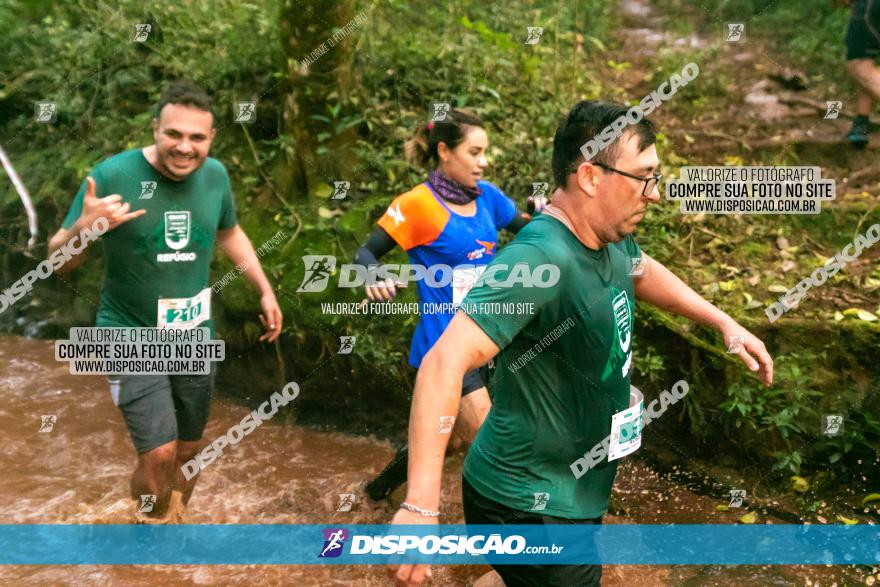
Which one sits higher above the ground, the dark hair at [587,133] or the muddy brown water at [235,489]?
the dark hair at [587,133]

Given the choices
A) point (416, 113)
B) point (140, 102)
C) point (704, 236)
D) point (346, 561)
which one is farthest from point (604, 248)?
point (140, 102)

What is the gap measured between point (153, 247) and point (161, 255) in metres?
0.05

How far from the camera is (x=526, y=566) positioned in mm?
2422

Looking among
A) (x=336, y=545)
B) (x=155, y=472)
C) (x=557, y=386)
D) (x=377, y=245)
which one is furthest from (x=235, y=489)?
(x=557, y=386)

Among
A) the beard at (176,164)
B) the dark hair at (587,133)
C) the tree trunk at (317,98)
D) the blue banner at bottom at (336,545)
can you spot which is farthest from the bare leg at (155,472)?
the tree trunk at (317,98)

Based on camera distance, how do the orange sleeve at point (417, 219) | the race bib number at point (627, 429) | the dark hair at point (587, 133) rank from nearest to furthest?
the dark hair at point (587, 133) < the race bib number at point (627, 429) < the orange sleeve at point (417, 219)

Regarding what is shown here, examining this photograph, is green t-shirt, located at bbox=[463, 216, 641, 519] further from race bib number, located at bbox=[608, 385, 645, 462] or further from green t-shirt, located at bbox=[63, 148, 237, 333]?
green t-shirt, located at bbox=[63, 148, 237, 333]

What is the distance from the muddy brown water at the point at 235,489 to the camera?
13.7 feet

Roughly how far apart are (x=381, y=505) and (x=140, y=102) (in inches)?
207

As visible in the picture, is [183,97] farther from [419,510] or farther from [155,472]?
[419,510]

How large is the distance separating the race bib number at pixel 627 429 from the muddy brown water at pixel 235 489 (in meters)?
1.71

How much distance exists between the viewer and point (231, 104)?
24.5 feet

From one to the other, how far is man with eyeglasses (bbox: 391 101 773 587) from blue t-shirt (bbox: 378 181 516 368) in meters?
1.52

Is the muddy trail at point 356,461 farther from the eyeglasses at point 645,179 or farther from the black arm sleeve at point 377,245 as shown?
the eyeglasses at point 645,179
